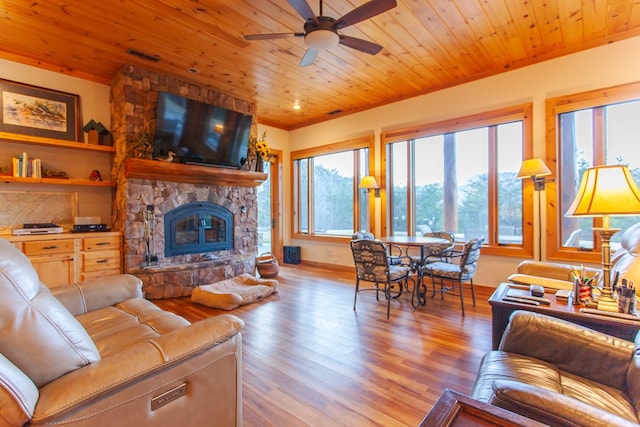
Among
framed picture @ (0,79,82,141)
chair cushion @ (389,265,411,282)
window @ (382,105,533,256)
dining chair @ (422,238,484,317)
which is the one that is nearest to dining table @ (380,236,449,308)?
dining chair @ (422,238,484,317)

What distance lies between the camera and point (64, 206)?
3.98 m

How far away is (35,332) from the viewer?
1.01m

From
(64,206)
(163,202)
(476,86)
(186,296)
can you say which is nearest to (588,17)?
(476,86)

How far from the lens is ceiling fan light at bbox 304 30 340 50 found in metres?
2.55

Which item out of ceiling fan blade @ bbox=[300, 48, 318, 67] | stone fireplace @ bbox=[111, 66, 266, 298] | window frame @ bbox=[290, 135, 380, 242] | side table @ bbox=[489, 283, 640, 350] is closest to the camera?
side table @ bbox=[489, 283, 640, 350]

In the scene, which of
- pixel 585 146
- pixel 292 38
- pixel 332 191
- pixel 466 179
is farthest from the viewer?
pixel 332 191

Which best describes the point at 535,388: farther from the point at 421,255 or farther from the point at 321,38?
the point at 421,255

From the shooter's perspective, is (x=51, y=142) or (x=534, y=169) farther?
(x=51, y=142)

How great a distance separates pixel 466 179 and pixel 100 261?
511 cm

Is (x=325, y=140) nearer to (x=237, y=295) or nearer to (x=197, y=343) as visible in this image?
(x=237, y=295)

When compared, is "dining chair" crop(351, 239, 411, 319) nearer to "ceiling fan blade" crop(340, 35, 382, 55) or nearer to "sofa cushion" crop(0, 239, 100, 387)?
"ceiling fan blade" crop(340, 35, 382, 55)

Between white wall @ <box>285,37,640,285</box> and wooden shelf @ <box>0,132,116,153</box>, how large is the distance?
385 cm

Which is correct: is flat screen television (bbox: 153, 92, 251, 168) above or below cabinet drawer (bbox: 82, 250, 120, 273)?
above

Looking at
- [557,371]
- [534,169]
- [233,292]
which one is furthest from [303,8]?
[233,292]
